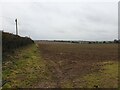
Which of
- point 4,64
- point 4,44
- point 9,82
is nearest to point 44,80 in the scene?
point 9,82

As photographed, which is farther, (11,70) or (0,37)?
(0,37)

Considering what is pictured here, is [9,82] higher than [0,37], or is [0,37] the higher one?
[0,37]

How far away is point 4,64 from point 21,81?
5537 millimetres

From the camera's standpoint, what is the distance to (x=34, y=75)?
18453mm

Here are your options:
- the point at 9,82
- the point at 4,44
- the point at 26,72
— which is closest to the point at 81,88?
the point at 9,82

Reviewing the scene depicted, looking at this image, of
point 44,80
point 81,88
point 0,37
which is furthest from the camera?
point 0,37

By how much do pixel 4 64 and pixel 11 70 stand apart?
6.76 ft

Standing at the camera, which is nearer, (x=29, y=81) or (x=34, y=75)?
(x=29, y=81)

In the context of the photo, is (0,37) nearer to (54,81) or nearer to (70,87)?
(54,81)

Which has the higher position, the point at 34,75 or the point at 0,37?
the point at 0,37

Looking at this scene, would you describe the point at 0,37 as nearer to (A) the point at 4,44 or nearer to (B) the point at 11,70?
(A) the point at 4,44

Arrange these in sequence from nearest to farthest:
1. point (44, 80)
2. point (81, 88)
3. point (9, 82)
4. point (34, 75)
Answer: point (81, 88) → point (9, 82) → point (44, 80) → point (34, 75)

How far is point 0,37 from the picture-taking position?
94.4 feet

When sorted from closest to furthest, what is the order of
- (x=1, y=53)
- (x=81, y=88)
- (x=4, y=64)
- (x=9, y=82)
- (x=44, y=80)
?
(x=81, y=88), (x=9, y=82), (x=44, y=80), (x=4, y=64), (x=1, y=53)
